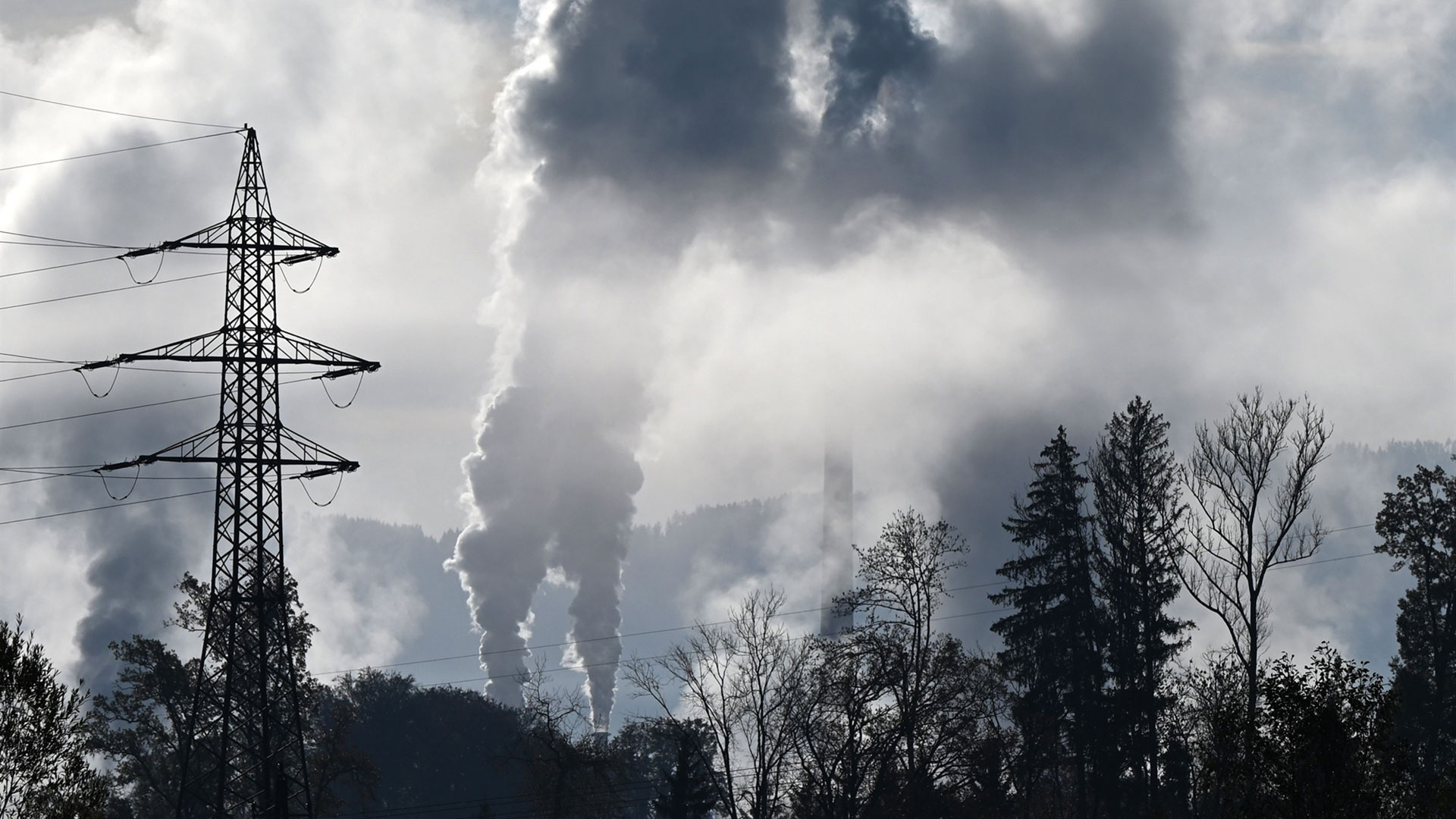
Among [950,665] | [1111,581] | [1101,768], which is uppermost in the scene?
[1111,581]

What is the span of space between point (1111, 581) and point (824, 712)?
546 inches

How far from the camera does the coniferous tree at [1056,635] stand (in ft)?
184

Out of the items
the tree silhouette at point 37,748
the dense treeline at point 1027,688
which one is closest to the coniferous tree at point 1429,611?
the dense treeline at point 1027,688

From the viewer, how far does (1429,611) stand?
194 ft

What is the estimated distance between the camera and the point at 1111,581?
5425 centimetres

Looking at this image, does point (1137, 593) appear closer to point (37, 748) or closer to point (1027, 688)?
point (1027, 688)

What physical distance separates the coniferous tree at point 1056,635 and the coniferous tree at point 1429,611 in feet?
40.1

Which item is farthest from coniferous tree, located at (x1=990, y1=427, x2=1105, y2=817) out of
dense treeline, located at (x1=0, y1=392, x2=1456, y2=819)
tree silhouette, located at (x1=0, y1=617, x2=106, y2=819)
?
tree silhouette, located at (x1=0, y1=617, x2=106, y2=819)

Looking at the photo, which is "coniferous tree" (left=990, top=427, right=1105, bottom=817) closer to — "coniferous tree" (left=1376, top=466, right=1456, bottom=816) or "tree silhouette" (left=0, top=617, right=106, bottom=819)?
"coniferous tree" (left=1376, top=466, right=1456, bottom=816)

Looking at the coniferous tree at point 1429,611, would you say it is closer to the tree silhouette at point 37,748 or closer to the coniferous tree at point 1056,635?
the coniferous tree at point 1056,635

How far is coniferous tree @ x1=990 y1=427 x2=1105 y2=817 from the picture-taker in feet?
184

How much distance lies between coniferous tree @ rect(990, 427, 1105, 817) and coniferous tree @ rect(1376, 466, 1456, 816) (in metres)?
12.2

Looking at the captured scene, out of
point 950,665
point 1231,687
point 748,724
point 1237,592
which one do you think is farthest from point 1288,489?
point 748,724

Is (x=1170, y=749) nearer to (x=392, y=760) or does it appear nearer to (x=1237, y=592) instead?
(x=1237, y=592)
